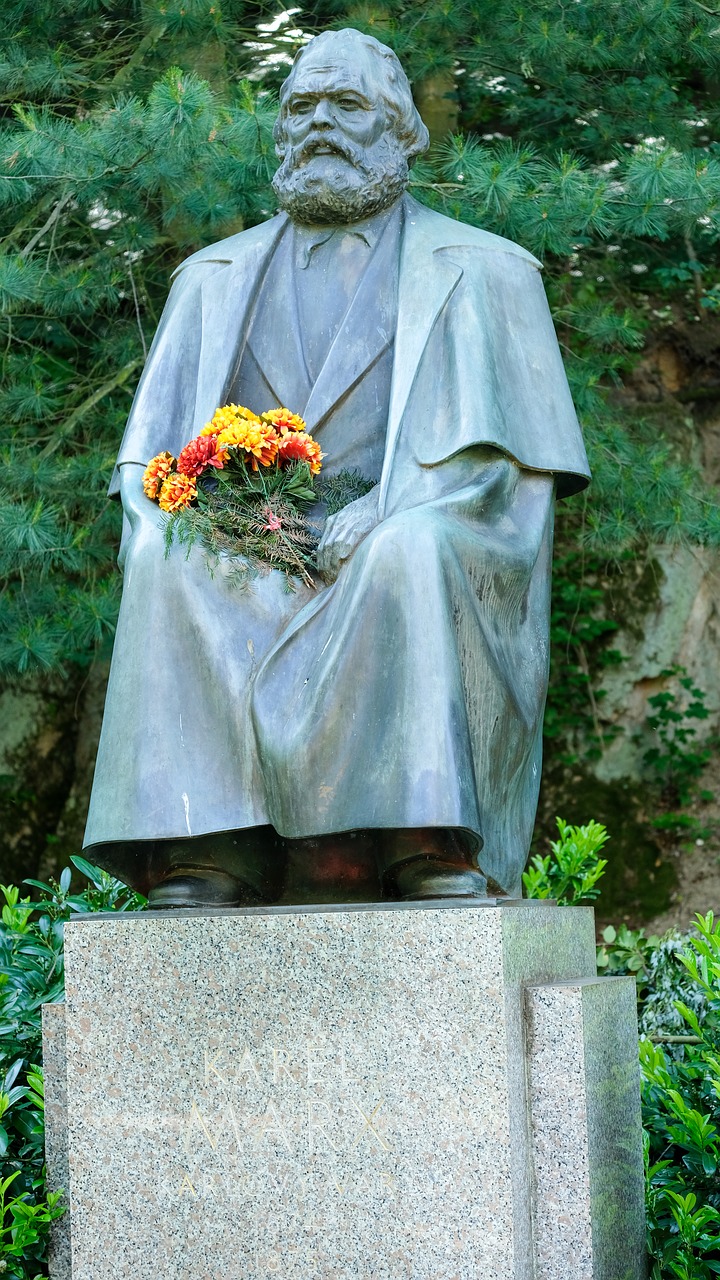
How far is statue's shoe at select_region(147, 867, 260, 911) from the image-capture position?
2.70 meters

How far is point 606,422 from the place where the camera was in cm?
553

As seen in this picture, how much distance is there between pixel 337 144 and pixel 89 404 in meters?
2.66

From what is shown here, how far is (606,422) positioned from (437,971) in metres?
3.48

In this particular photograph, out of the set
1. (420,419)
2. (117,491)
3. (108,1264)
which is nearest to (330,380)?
(420,419)

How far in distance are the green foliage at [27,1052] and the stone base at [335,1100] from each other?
40cm

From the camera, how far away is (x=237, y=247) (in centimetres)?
320

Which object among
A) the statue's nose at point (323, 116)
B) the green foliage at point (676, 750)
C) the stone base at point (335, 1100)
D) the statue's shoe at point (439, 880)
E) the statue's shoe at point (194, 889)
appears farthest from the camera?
the green foliage at point (676, 750)

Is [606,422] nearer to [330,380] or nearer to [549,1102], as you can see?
[330,380]

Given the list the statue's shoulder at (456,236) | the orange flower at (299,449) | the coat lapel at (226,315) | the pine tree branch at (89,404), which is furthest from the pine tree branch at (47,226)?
the orange flower at (299,449)

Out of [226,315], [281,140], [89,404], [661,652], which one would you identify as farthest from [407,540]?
[661,652]

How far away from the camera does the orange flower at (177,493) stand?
9.07ft

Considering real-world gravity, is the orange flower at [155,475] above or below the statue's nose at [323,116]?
below

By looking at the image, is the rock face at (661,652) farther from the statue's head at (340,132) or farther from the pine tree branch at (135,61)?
the statue's head at (340,132)

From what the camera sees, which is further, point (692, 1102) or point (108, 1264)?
point (692, 1102)
